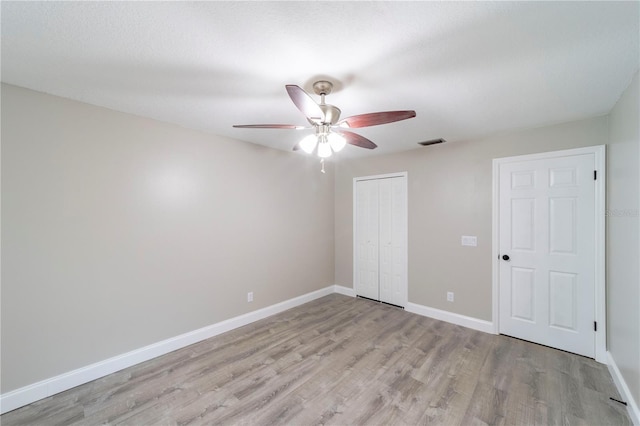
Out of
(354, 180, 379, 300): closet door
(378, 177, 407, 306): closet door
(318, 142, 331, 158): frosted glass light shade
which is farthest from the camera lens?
(354, 180, 379, 300): closet door

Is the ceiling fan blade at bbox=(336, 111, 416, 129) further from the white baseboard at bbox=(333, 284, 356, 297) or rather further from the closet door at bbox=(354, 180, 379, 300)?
the white baseboard at bbox=(333, 284, 356, 297)

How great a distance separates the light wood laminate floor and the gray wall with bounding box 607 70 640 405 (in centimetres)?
38

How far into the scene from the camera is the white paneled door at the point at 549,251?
8.54ft

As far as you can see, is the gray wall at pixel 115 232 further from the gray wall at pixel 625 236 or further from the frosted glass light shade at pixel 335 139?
the gray wall at pixel 625 236

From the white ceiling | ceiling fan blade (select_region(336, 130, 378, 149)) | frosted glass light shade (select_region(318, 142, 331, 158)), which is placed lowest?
frosted glass light shade (select_region(318, 142, 331, 158))

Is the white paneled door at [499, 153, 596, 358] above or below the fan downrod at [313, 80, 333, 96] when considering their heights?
below

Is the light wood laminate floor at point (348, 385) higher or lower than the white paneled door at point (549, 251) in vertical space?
lower

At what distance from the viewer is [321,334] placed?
10.2 ft

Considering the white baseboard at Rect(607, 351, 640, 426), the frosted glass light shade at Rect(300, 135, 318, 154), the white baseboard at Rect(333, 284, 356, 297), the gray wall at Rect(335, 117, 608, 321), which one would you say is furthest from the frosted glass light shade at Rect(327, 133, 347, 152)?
the white baseboard at Rect(333, 284, 356, 297)

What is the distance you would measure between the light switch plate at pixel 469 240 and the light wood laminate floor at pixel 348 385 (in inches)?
42.7

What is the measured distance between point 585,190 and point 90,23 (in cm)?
415

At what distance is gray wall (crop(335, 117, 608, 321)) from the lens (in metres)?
2.93

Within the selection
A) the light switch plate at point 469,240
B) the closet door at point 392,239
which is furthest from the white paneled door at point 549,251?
the closet door at point 392,239

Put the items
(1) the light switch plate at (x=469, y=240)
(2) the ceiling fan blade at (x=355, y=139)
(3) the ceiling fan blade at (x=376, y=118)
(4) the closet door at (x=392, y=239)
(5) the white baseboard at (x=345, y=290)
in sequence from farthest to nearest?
(5) the white baseboard at (x=345, y=290), (4) the closet door at (x=392, y=239), (1) the light switch plate at (x=469, y=240), (2) the ceiling fan blade at (x=355, y=139), (3) the ceiling fan blade at (x=376, y=118)
